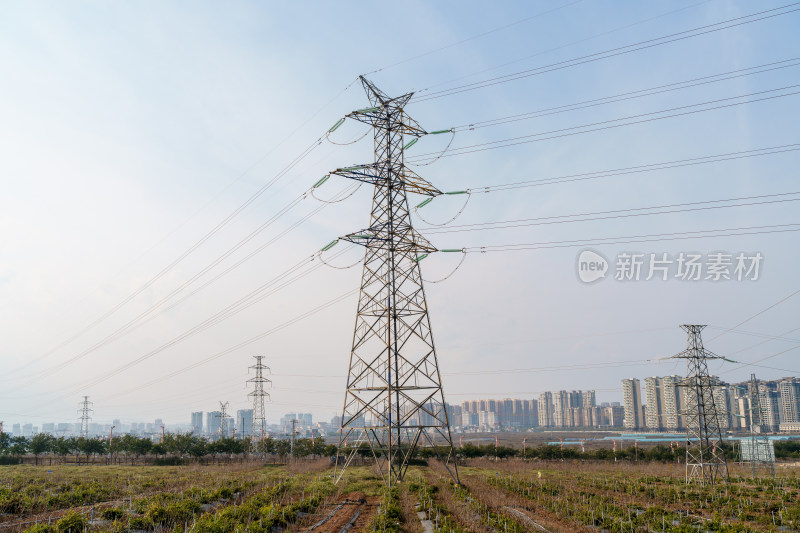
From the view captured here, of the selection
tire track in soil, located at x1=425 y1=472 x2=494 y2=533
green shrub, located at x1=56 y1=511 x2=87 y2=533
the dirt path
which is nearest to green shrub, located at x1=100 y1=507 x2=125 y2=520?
green shrub, located at x1=56 y1=511 x2=87 y2=533

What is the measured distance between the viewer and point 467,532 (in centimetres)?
1736

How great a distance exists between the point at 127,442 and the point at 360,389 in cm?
4926

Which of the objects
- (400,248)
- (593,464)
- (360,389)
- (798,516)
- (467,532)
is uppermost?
(400,248)

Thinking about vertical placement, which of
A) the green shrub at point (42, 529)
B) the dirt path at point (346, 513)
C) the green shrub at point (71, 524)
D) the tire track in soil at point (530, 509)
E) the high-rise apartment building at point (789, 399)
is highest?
the green shrub at point (42, 529)

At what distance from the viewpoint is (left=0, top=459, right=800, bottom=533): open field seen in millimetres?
19438

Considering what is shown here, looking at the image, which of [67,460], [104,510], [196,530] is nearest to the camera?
[196,530]

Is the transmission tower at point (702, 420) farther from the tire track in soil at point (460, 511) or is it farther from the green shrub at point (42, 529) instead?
the green shrub at point (42, 529)

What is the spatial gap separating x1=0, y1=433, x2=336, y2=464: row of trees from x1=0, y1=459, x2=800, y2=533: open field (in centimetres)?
2539

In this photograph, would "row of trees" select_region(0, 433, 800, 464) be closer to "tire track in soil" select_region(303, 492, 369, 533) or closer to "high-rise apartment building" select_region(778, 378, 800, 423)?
"tire track in soil" select_region(303, 492, 369, 533)

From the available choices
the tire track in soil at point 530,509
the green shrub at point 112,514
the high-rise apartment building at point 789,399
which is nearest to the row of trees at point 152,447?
the tire track in soil at point 530,509

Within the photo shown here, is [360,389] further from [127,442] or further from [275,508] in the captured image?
[127,442]

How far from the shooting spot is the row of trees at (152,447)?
61250 mm

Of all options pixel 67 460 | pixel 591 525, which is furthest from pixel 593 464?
pixel 67 460

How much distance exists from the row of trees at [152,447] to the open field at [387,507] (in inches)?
1000
